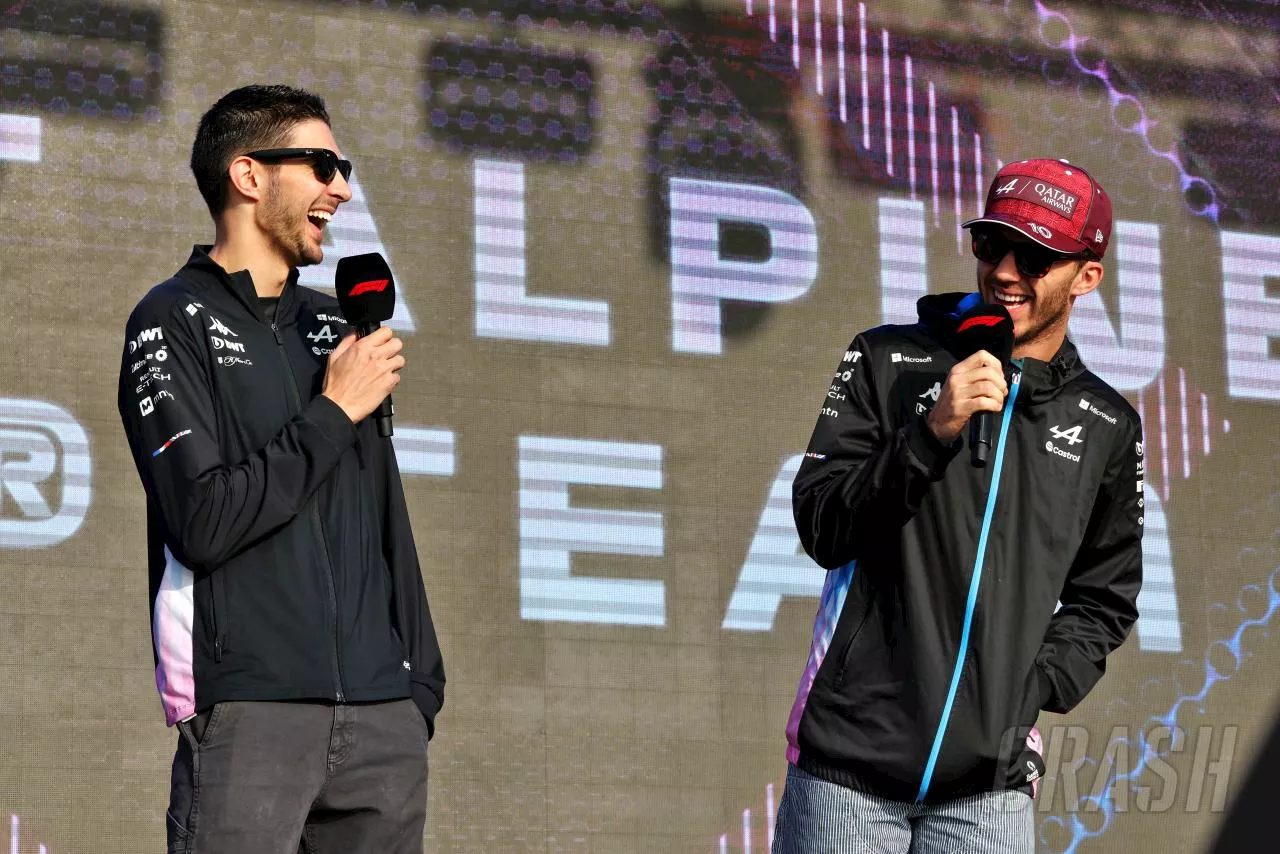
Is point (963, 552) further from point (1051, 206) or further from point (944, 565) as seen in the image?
point (1051, 206)

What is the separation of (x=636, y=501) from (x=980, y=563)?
2481mm

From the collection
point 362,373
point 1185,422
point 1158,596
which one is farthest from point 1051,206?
point 1185,422

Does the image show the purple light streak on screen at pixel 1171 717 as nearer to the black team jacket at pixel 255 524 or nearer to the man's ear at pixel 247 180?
the black team jacket at pixel 255 524

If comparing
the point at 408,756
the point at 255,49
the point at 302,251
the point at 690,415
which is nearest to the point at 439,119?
the point at 255,49

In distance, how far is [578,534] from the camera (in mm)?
4758

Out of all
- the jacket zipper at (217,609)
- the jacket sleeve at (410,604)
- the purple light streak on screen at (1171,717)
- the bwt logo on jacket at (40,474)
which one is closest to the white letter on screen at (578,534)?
the bwt logo on jacket at (40,474)

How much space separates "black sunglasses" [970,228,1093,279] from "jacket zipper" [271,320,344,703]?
3.09 feet

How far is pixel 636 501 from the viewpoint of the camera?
4.85m

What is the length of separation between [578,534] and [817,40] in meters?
1.60

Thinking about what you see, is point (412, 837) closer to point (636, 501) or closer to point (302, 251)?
point (302, 251)

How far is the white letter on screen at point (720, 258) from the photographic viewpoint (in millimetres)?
4992

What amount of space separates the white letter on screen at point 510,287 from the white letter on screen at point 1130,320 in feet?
4.83

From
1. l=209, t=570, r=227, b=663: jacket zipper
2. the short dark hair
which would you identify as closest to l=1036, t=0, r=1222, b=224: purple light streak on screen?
the short dark hair

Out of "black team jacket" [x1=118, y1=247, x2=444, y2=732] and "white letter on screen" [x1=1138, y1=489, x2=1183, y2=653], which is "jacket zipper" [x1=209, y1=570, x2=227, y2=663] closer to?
"black team jacket" [x1=118, y1=247, x2=444, y2=732]
